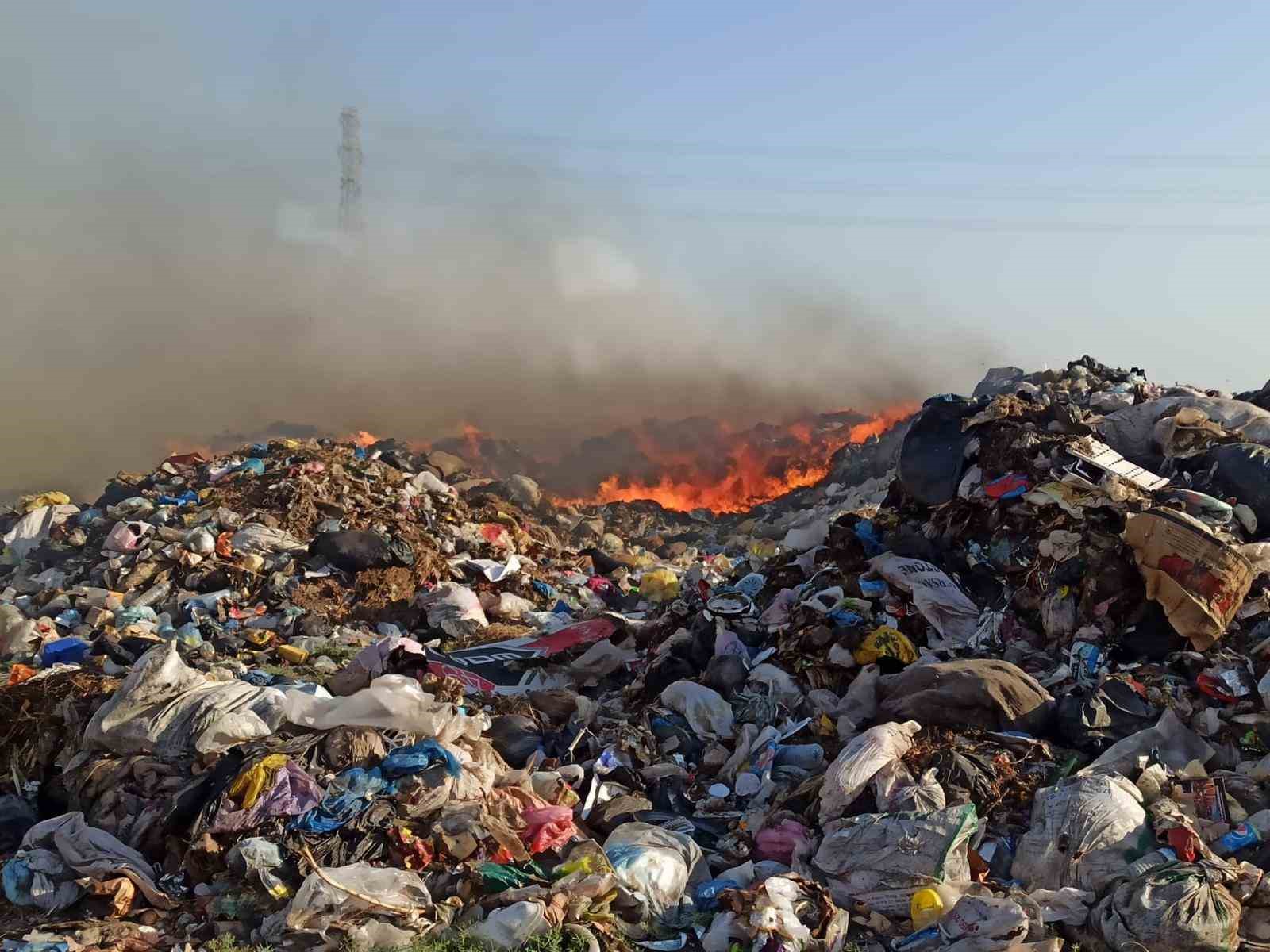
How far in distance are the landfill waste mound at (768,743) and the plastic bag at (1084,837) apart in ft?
0.05

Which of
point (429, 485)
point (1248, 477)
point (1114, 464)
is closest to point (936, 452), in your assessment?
point (1114, 464)

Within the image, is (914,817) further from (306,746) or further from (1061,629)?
(306,746)

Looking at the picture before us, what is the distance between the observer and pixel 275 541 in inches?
419

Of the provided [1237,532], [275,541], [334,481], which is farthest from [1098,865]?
[334,481]

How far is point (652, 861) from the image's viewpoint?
452 cm

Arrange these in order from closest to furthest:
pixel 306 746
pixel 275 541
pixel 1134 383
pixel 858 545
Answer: pixel 306 746, pixel 858 545, pixel 1134 383, pixel 275 541

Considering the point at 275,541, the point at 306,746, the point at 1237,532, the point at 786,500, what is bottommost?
the point at 786,500

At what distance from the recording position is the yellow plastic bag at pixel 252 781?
467cm

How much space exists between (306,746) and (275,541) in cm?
608

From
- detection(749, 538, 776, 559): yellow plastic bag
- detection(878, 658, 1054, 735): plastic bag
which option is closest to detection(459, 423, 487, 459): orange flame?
detection(749, 538, 776, 559): yellow plastic bag

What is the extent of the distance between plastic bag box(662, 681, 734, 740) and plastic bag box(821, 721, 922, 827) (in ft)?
4.02

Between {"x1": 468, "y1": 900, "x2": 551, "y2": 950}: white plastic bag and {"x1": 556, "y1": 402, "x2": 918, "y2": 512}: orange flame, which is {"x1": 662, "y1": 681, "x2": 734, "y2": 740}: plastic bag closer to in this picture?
{"x1": 468, "y1": 900, "x2": 551, "y2": 950}: white plastic bag

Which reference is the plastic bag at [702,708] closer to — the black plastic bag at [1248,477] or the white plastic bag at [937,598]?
the white plastic bag at [937,598]

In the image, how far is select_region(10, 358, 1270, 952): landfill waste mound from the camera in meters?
4.20
